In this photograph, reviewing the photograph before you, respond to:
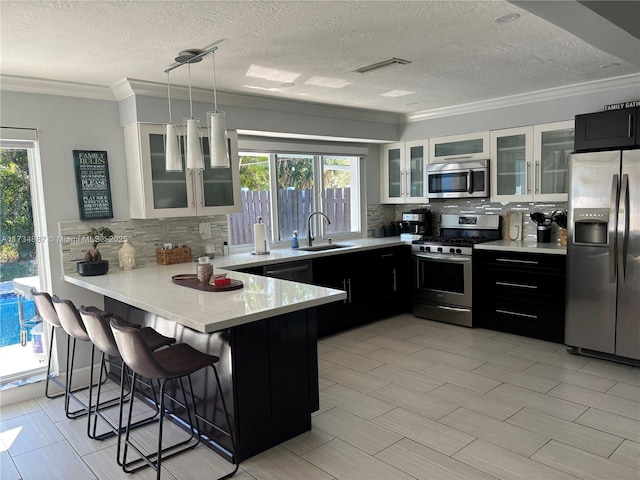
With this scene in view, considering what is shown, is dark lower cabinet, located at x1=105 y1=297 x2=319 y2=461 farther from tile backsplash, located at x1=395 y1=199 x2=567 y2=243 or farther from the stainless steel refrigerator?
tile backsplash, located at x1=395 y1=199 x2=567 y2=243

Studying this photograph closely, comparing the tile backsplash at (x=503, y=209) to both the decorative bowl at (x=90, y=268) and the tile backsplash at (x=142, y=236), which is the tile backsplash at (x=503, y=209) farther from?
the decorative bowl at (x=90, y=268)

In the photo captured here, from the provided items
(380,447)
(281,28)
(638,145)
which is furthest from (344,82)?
(380,447)

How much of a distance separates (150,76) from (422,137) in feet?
10.6

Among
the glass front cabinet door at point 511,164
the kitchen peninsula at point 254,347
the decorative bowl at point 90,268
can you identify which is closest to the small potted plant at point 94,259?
the decorative bowl at point 90,268

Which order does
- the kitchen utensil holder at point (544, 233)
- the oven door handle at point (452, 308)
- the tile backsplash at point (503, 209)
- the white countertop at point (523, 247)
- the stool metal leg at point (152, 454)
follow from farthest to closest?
1. the oven door handle at point (452, 308)
2. the tile backsplash at point (503, 209)
3. the kitchen utensil holder at point (544, 233)
4. the white countertop at point (523, 247)
5. the stool metal leg at point (152, 454)

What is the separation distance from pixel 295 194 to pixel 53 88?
8.36 feet

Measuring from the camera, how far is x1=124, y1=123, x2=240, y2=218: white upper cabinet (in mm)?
3779

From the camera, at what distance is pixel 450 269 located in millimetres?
5004

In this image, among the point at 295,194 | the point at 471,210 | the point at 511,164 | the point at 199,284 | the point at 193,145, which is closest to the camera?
the point at 193,145

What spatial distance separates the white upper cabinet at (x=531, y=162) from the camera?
4508 mm

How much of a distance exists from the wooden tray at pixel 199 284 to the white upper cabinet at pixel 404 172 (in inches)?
124

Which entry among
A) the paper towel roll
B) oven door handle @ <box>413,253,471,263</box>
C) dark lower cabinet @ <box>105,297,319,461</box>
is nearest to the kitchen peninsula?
dark lower cabinet @ <box>105,297,319,461</box>

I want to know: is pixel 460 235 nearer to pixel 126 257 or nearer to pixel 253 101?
pixel 253 101

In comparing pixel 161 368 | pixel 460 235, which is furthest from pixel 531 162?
pixel 161 368
